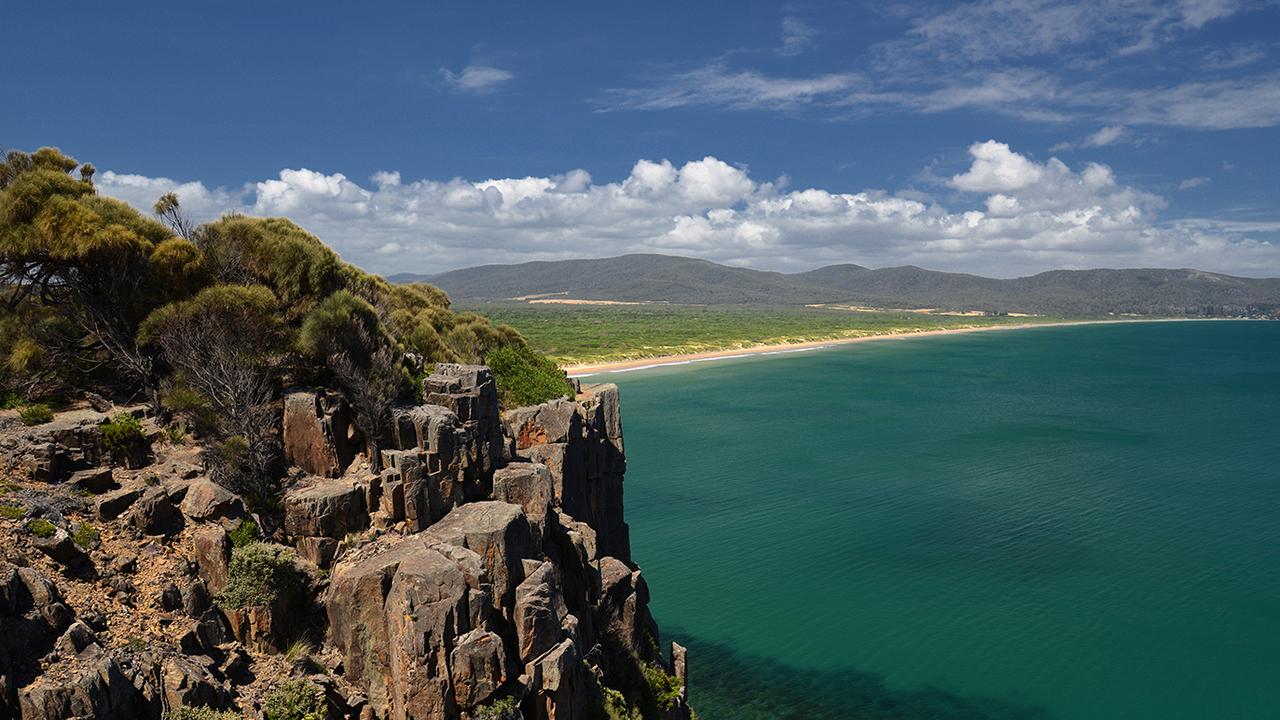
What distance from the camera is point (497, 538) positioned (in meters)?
16.6

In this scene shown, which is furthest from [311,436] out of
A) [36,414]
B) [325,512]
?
[36,414]

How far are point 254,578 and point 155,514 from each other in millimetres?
2933

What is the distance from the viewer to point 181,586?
1534 cm

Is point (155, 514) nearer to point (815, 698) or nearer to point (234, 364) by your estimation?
point (234, 364)

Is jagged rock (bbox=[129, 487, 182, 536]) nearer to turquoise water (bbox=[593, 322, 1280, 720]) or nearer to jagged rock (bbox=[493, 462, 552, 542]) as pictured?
jagged rock (bbox=[493, 462, 552, 542])

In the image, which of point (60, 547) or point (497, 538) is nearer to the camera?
point (60, 547)

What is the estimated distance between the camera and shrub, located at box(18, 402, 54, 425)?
18984mm

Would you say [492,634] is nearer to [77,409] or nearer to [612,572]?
[612,572]

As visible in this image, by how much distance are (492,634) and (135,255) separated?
17039 mm

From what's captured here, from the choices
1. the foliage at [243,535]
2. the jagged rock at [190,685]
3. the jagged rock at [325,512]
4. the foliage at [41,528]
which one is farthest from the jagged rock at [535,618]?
the foliage at [41,528]

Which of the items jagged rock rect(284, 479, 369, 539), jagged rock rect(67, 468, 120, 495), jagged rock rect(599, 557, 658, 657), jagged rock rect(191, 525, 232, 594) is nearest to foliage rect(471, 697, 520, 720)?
jagged rock rect(284, 479, 369, 539)

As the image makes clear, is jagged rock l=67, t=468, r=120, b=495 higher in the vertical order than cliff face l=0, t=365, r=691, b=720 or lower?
higher

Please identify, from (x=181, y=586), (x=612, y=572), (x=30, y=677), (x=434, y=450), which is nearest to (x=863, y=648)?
(x=612, y=572)

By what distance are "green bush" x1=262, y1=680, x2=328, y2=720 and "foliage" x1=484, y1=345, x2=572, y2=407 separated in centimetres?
1909
